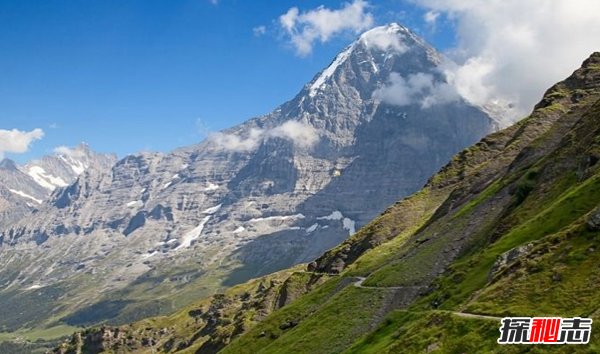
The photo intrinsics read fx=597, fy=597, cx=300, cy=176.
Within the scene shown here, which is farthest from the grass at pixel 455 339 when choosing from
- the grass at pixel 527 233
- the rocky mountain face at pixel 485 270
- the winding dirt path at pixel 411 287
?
the grass at pixel 527 233

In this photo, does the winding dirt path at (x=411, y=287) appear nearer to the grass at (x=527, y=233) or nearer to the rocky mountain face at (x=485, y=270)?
the rocky mountain face at (x=485, y=270)

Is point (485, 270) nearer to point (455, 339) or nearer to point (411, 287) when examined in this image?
point (455, 339)

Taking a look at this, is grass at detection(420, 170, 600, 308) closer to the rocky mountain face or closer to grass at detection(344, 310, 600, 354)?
the rocky mountain face

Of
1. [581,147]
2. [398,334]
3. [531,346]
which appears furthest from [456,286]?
[581,147]

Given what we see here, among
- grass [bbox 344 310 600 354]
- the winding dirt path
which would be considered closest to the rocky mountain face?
grass [bbox 344 310 600 354]

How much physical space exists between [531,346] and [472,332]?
9.33 m

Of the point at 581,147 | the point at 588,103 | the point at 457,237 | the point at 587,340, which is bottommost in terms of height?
the point at 587,340

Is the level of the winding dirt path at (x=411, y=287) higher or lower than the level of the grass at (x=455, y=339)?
higher

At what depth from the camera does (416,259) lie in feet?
429

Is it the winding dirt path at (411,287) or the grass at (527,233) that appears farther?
the grass at (527,233)

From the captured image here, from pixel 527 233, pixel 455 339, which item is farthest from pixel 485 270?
pixel 455 339

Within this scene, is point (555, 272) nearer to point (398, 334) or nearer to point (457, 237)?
point (398, 334)

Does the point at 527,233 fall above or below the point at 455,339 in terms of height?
above

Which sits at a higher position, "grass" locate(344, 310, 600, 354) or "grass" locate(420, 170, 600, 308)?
"grass" locate(420, 170, 600, 308)
